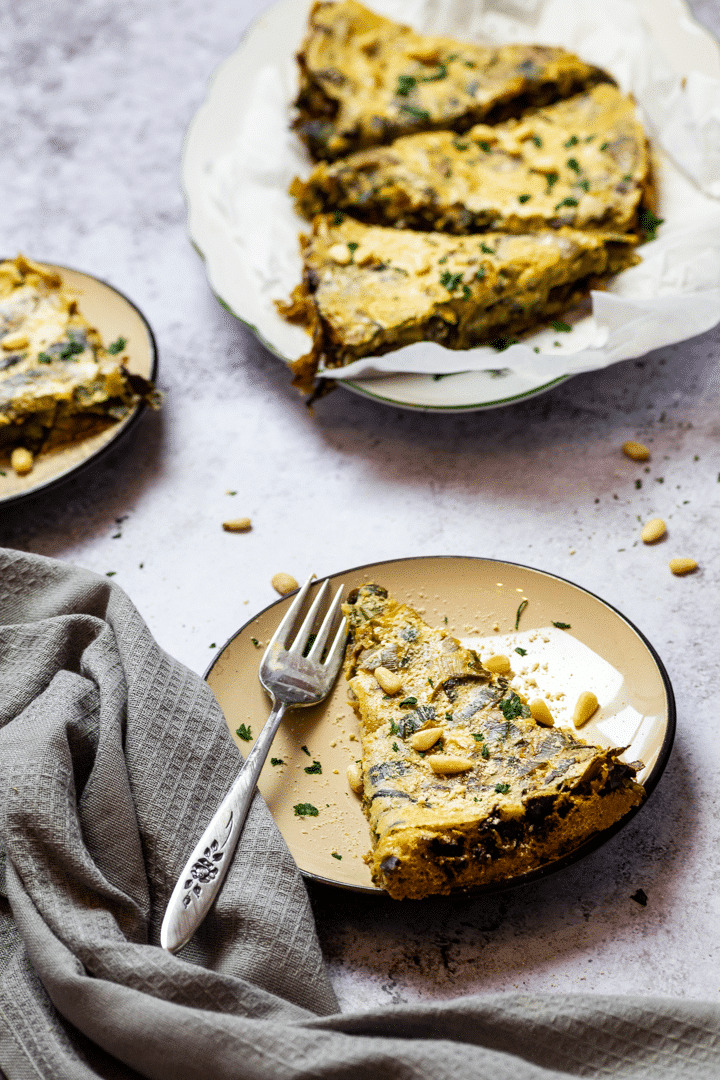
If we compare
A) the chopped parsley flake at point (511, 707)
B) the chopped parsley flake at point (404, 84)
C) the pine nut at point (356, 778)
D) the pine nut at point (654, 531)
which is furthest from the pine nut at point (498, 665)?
the chopped parsley flake at point (404, 84)

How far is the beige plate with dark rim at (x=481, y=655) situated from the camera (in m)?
2.21

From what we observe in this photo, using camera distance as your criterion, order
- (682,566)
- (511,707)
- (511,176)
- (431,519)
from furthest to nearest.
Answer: (511,176), (431,519), (682,566), (511,707)

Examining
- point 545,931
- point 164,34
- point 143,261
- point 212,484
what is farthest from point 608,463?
point 164,34

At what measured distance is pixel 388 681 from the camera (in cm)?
232

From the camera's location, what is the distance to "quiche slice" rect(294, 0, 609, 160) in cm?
391

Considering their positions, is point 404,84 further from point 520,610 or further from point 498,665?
point 498,665

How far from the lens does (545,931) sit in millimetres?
2150

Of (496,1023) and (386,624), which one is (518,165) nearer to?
(386,624)

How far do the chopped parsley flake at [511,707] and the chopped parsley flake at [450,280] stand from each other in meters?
1.47

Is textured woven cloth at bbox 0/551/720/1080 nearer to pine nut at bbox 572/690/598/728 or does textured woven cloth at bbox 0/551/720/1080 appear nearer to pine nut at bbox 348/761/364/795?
pine nut at bbox 348/761/364/795

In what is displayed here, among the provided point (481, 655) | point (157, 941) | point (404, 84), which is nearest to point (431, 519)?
point (481, 655)

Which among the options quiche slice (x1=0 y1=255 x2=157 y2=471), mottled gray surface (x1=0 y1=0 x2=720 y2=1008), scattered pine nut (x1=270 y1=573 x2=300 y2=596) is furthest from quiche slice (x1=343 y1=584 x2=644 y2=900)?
quiche slice (x1=0 y1=255 x2=157 y2=471)

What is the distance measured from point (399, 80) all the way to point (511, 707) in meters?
Answer: 2.79

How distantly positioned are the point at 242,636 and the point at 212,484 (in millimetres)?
790
